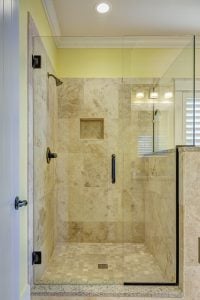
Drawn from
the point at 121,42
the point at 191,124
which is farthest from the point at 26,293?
the point at 121,42

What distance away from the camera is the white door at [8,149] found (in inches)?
54.6

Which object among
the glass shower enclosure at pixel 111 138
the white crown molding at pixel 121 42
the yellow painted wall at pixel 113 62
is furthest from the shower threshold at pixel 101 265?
the white crown molding at pixel 121 42

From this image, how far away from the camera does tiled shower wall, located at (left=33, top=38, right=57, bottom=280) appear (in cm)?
248

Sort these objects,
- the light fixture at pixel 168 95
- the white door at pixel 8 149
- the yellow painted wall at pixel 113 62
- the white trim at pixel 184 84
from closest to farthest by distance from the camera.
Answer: the white door at pixel 8 149
the white trim at pixel 184 84
the light fixture at pixel 168 95
the yellow painted wall at pixel 113 62

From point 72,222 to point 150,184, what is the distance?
42.9 inches

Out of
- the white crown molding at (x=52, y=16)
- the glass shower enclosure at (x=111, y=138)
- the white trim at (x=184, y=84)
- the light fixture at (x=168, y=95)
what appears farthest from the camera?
the light fixture at (x=168, y=95)

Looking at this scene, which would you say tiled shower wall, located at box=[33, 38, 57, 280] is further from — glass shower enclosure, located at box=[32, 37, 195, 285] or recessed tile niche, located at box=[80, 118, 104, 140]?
recessed tile niche, located at box=[80, 118, 104, 140]

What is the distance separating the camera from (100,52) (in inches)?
151

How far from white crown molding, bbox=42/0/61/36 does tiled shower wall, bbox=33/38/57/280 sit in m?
0.43

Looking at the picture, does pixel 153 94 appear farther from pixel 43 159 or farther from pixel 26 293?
pixel 26 293

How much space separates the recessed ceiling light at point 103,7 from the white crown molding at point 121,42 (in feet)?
2.11

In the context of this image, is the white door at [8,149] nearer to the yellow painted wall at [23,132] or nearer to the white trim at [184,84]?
the yellow painted wall at [23,132]

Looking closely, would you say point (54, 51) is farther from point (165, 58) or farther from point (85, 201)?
point (85, 201)

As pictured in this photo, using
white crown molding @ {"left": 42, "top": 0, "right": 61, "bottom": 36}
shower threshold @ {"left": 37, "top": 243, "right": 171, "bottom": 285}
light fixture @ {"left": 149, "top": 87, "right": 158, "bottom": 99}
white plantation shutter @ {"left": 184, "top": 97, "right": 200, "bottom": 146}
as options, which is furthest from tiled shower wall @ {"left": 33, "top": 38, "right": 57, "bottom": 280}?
white plantation shutter @ {"left": 184, "top": 97, "right": 200, "bottom": 146}
